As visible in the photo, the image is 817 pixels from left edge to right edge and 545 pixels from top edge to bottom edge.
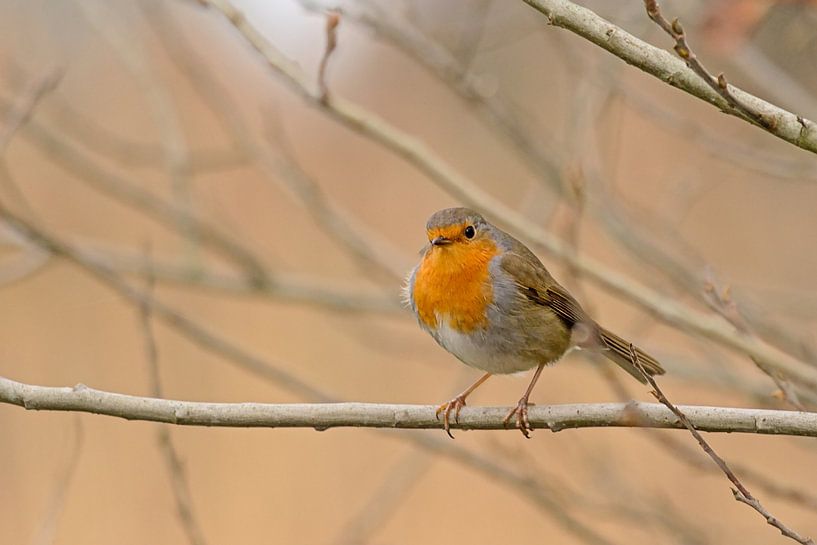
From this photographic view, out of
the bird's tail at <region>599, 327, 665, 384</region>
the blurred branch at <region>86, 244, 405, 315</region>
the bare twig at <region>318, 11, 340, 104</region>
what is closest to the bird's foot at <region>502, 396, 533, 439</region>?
the bird's tail at <region>599, 327, 665, 384</region>

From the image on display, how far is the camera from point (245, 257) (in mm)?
4828

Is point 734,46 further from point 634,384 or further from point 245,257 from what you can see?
point 634,384

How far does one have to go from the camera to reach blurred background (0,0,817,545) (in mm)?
4203

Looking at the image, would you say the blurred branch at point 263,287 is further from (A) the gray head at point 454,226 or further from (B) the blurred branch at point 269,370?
(A) the gray head at point 454,226

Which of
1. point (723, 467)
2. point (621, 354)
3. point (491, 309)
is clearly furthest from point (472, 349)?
point (723, 467)

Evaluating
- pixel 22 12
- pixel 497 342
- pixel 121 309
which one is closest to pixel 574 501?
pixel 497 342

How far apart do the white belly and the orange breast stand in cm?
2

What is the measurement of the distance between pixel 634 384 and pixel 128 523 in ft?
13.0

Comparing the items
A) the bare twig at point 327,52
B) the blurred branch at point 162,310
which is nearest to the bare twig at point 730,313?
the bare twig at point 327,52

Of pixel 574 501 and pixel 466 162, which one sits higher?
pixel 466 162

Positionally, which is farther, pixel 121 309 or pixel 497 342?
pixel 121 309

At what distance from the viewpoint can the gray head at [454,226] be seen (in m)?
3.74

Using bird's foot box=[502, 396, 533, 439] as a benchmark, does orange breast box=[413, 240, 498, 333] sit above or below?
above

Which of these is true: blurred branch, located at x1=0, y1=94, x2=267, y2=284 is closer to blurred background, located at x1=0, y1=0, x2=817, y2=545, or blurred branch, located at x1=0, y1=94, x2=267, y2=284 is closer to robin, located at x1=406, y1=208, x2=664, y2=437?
blurred background, located at x1=0, y1=0, x2=817, y2=545
